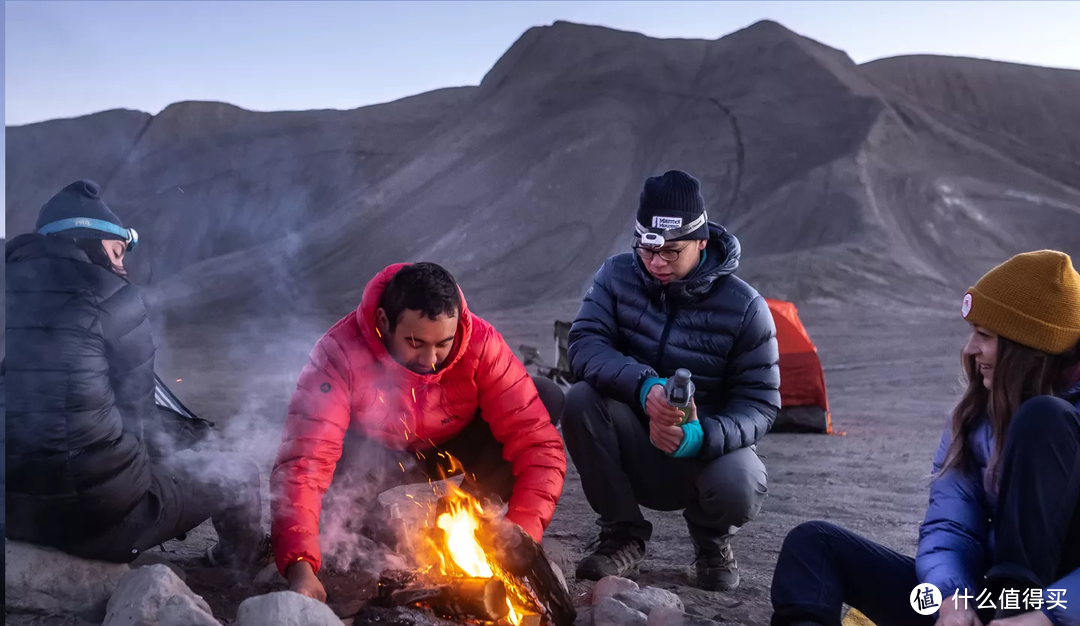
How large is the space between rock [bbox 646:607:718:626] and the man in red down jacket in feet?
1.74

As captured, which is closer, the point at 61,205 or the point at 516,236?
the point at 61,205

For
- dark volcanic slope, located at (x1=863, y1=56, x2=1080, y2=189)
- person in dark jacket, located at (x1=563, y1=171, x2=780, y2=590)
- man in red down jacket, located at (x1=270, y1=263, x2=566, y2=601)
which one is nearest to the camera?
man in red down jacket, located at (x1=270, y1=263, x2=566, y2=601)

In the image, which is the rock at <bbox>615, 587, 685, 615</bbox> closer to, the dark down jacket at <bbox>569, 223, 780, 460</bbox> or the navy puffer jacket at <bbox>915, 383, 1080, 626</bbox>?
the dark down jacket at <bbox>569, 223, 780, 460</bbox>

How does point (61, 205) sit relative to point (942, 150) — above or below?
below

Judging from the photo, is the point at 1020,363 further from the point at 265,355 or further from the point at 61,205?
the point at 265,355

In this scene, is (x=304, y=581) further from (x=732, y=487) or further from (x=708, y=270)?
(x=708, y=270)

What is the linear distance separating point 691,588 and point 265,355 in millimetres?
10929

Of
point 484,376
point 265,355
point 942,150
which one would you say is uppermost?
point 942,150

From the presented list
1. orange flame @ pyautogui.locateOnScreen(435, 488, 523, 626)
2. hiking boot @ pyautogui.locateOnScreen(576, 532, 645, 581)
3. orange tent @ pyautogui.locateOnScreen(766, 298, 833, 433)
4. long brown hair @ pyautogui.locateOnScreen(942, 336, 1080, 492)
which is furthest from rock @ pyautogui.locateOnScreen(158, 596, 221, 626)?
orange tent @ pyautogui.locateOnScreen(766, 298, 833, 433)

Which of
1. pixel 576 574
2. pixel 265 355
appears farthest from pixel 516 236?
pixel 576 574

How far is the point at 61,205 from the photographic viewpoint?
Answer: 297 cm

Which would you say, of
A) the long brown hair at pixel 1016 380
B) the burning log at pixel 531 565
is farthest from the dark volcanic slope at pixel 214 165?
the long brown hair at pixel 1016 380

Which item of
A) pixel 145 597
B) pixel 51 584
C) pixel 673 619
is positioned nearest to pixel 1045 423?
pixel 673 619

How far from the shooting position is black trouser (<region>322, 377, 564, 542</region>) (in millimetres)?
3527
